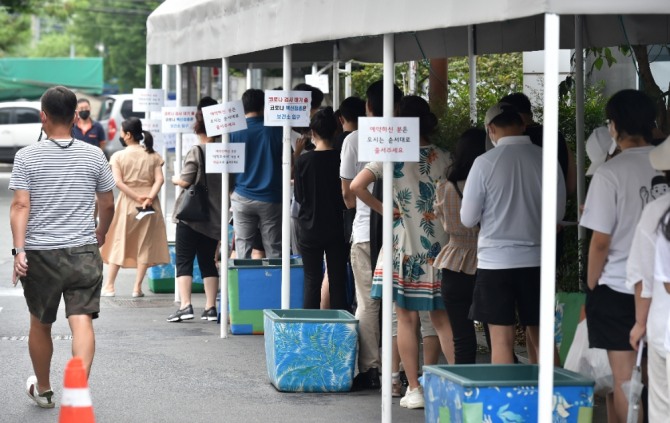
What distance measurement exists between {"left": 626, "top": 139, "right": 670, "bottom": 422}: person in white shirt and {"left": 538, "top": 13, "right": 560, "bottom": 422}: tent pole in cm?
39

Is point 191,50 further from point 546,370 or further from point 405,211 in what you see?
point 546,370

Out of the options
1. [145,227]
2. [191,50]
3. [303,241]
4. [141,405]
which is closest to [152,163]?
[145,227]

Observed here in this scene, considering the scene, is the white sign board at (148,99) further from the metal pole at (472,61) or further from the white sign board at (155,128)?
the metal pole at (472,61)

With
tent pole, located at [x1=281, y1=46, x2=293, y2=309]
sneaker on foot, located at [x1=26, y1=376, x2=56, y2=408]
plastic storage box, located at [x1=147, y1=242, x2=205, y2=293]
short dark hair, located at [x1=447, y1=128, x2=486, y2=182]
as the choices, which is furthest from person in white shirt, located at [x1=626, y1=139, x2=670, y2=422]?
plastic storage box, located at [x1=147, y1=242, x2=205, y2=293]

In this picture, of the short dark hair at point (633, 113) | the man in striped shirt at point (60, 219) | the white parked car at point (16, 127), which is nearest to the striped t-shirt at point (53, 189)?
the man in striped shirt at point (60, 219)

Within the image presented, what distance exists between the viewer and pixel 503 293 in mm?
7000

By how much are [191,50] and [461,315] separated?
4.82 meters

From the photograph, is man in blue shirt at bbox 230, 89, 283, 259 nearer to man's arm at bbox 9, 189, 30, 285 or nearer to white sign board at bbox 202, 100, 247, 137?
white sign board at bbox 202, 100, 247, 137

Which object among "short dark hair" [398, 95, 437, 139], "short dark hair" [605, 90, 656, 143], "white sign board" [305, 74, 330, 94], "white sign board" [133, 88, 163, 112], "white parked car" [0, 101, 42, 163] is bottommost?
"short dark hair" [605, 90, 656, 143]

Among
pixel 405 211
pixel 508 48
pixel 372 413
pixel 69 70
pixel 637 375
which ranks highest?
pixel 69 70

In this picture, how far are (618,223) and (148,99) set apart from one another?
9.10 m

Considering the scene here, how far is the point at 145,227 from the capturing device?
13.3 m

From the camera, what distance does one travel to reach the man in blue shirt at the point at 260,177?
1137 centimetres

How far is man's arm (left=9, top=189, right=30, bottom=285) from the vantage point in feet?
→ 24.6
